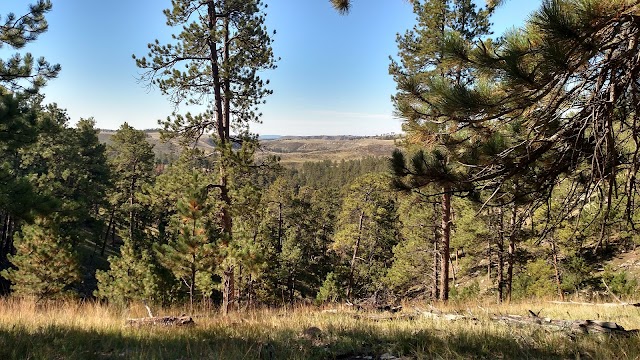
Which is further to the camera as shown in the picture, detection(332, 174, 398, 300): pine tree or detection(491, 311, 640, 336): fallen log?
detection(332, 174, 398, 300): pine tree

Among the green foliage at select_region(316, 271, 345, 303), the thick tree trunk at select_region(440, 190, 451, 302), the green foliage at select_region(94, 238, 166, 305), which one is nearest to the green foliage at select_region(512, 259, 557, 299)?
the thick tree trunk at select_region(440, 190, 451, 302)

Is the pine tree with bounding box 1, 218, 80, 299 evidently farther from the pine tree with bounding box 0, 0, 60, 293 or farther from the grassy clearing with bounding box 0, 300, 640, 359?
the grassy clearing with bounding box 0, 300, 640, 359

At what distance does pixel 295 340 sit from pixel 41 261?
59.3 ft

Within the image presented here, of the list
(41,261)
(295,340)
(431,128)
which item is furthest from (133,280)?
(431,128)

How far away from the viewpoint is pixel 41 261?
1712cm

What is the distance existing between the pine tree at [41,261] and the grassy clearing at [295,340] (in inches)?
543

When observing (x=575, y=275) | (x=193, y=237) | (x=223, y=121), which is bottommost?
(x=575, y=275)

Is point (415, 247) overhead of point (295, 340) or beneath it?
beneath

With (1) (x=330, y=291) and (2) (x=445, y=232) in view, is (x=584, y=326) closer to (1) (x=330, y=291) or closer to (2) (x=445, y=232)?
(2) (x=445, y=232)

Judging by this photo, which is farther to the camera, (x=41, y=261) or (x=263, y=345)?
(x=41, y=261)

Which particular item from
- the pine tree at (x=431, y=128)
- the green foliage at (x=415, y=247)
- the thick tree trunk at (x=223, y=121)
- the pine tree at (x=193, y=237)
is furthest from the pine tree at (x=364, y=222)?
the pine tree at (x=431, y=128)

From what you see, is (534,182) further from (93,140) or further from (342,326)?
(93,140)

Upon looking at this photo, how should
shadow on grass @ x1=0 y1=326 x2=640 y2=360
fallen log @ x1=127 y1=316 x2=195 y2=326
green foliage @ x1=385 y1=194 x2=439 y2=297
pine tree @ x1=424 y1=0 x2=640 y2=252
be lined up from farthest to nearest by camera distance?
green foliage @ x1=385 y1=194 x2=439 y2=297 → fallen log @ x1=127 y1=316 x2=195 y2=326 → shadow on grass @ x1=0 y1=326 x2=640 y2=360 → pine tree @ x1=424 y1=0 x2=640 y2=252

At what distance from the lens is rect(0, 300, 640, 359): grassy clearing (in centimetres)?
339
